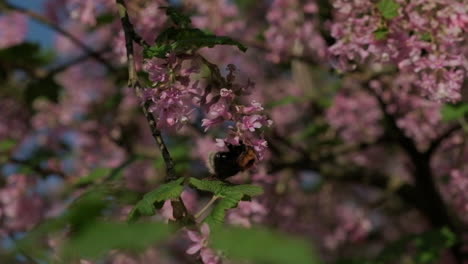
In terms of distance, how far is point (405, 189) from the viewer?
4.66 metres

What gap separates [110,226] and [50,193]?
21.4ft

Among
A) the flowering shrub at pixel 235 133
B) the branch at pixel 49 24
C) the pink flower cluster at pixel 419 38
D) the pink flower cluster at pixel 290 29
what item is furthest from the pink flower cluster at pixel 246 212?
the branch at pixel 49 24

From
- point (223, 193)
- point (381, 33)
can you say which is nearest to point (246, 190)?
point (223, 193)

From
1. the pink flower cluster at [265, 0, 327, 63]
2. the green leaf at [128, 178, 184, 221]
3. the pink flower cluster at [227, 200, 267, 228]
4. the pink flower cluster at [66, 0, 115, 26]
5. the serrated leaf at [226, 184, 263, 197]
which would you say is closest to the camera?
the green leaf at [128, 178, 184, 221]

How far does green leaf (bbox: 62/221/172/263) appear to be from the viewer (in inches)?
42.0

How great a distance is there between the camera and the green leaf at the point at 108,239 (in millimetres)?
1066

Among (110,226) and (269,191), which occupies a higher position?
(269,191)

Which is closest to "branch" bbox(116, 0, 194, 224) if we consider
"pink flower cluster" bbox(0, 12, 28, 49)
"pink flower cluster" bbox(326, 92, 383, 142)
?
"pink flower cluster" bbox(326, 92, 383, 142)

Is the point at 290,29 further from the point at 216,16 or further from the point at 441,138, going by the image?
the point at 441,138

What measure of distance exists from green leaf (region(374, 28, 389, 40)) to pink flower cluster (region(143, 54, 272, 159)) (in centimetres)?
76

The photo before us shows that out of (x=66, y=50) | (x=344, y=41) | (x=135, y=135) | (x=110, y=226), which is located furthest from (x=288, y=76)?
(x=110, y=226)

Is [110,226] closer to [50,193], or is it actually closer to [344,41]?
A: [344,41]

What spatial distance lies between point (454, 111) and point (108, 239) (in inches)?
114

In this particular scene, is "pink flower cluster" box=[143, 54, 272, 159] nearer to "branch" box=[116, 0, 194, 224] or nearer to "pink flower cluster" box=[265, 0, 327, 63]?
"branch" box=[116, 0, 194, 224]
